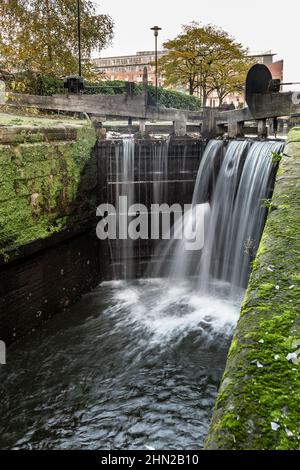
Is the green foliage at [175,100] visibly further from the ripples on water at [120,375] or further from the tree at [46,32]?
the ripples on water at [120,375]

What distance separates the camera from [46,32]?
1977 centimetres

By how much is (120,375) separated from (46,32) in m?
17.9

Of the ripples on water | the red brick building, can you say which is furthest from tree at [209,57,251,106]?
the ripples on water

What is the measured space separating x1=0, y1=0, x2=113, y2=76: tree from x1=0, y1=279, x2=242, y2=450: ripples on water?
1336 centimetres

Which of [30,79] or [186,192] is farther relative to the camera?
[30,79]

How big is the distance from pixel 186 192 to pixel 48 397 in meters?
7.38

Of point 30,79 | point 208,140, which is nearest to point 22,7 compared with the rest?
point 30,79

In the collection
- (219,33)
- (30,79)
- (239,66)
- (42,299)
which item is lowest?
(42,299)

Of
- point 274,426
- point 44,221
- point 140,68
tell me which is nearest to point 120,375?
point 44,221

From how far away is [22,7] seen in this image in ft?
65.1

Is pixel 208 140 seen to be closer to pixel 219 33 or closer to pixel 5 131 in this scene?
pixel 5 131

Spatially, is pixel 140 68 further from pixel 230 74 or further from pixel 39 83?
pixel 39 83

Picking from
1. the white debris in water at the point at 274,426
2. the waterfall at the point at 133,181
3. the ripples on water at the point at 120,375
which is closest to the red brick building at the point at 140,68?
the waterfall at the point at 133,181

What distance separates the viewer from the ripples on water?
6.20m
